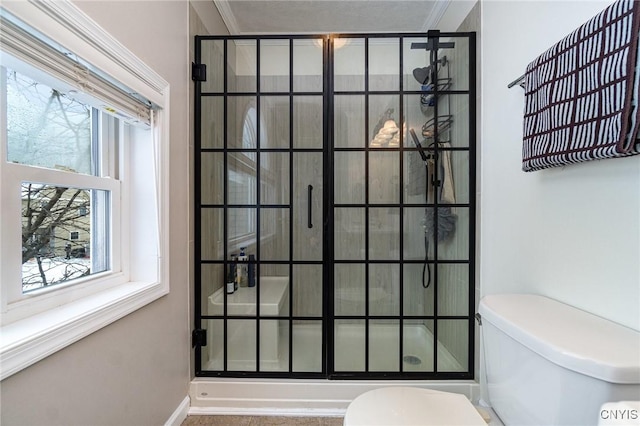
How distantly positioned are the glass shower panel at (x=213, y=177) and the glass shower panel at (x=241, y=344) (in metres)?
0.74

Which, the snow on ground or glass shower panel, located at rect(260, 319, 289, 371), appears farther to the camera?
glass shower panel, located at rect(260, 319, 289, 371)

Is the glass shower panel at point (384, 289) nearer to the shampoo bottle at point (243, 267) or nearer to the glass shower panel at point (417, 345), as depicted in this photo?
the glass shower panel at point (417, 345)

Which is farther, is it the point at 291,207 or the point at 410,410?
the point at 291,207

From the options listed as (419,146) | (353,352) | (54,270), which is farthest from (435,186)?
(54,270)

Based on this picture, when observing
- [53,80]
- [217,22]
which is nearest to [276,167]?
[53,80]

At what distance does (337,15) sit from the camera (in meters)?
2.02

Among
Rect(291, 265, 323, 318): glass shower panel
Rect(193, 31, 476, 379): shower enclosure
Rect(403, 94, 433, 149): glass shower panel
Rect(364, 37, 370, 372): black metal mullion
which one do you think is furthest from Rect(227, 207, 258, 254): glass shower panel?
Rect(403, 94, 433, 149): glass shower panel

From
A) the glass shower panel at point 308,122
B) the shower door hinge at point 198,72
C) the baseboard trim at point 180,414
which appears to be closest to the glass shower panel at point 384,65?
the glass shower panel at point 308,122

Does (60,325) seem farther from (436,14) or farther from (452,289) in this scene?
(436,14)

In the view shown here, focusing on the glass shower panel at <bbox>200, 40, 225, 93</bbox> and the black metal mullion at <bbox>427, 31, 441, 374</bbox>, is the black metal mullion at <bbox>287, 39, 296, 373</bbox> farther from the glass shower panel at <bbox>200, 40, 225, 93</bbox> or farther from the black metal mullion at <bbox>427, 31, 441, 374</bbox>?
the black metal mullion at <bbox>427, 31, 441, 374</bbox>

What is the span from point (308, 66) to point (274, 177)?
687 mm

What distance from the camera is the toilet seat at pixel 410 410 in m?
0.85

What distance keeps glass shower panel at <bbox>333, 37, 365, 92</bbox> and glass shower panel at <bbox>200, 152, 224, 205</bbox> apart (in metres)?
0.82

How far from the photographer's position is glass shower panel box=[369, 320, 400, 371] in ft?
5.27
